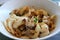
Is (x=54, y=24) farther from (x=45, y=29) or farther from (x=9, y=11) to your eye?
(x=9, y=11)

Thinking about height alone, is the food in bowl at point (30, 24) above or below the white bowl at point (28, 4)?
below

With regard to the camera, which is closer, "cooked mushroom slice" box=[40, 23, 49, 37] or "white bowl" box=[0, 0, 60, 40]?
"cooked mushroom slice" box=[40, 23, 49, 37]

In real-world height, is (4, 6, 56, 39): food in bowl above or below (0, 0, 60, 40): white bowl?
below

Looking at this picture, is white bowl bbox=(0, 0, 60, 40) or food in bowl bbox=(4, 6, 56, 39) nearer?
food in bowl bbox=(4, 6, 56, 39)

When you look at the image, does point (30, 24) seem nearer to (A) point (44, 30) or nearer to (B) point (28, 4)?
(A) point (44, 30)

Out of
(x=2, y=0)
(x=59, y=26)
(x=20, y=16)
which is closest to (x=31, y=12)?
(x=20, y=16)

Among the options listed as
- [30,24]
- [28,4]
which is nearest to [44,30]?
[30,24]

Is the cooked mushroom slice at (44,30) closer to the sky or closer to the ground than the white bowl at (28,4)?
closer to the ground

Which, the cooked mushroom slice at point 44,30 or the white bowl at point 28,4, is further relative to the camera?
the white bowl at point 28,4
